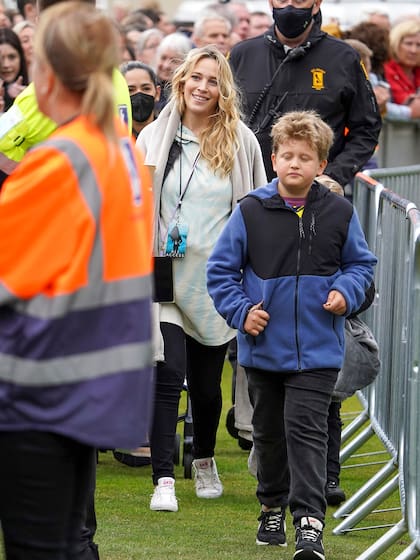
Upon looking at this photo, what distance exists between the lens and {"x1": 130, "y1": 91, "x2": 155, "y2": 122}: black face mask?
821cm

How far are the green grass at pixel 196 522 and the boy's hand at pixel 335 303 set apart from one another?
3.52ft

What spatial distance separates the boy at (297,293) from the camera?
229 inches

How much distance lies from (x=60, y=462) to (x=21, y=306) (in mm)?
406

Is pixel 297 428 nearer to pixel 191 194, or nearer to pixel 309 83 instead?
pixel 191 194

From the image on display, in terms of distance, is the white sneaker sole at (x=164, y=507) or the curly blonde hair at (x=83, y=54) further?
the white sneaker sole at (x=164, y=507)

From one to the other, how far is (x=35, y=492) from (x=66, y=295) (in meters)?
0.50

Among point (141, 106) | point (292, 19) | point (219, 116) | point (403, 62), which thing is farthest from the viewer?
point (403, 62)

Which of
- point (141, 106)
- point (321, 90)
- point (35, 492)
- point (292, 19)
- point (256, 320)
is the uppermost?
point (292, 19)

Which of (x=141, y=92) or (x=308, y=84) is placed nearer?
(x=308, y=84)

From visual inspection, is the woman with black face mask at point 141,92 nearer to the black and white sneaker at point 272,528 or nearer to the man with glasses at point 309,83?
the man with glasses at point 309,83

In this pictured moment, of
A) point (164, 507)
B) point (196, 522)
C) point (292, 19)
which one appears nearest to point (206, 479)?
point (164, 507)

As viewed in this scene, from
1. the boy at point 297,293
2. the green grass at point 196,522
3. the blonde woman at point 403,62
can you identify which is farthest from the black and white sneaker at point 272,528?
the blonde woman at point 403,62

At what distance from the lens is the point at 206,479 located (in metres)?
7.39

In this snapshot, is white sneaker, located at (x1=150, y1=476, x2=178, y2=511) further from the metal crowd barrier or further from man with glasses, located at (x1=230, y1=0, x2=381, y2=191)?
man with glasses, located at (x1=230, y1=0, x2=381, y2=191)
